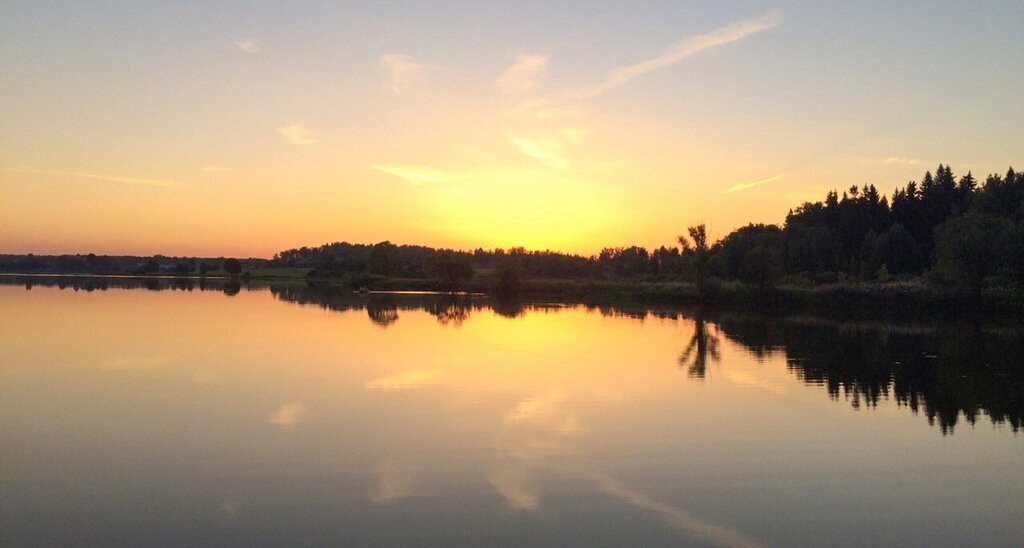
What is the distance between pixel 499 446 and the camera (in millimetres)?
11164

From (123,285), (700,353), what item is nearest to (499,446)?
(700,353)

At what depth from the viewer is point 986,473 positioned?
408 inches

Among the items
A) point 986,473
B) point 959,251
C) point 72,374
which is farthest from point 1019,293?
point 72,374

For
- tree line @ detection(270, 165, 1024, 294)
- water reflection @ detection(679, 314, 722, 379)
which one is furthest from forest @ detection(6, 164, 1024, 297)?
water reflection @ detection(679, 314, 722, 379)

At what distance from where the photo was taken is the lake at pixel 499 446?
798 cm

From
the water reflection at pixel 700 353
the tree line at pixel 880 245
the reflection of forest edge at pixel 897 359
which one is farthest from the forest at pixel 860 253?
the water reflection at pixel 700 353

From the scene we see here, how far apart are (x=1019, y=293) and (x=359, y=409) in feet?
151

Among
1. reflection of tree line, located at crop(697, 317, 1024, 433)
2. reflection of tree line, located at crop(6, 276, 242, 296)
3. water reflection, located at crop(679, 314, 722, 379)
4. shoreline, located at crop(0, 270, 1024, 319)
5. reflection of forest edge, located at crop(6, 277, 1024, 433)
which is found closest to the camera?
reflection of tree line, located at crop(697, 317, 1024, 433)

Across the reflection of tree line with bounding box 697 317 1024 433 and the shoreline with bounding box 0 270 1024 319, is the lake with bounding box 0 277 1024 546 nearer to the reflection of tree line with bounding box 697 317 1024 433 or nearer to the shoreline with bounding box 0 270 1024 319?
the reflection of tree line with bounding box 697 317 1024 433

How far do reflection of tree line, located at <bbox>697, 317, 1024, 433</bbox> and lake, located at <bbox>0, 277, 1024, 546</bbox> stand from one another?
0.52 feet

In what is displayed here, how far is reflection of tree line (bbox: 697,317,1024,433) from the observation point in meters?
15.6

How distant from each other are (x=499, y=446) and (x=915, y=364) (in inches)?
631

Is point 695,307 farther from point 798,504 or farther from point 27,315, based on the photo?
point 798,504

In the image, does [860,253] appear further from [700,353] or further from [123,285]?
[123,285]
